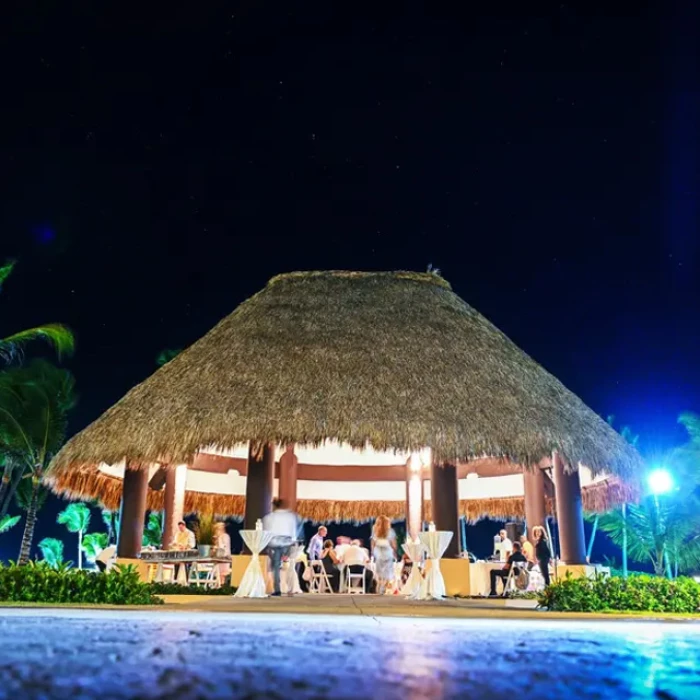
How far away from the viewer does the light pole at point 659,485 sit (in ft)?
49.2

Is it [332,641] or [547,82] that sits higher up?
[547,82]

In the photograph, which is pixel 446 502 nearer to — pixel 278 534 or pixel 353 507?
pixel 278 534

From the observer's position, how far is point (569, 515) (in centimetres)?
1019

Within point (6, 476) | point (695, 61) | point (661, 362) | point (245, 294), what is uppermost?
point (695, 61)

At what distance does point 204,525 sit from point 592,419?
5722 mm

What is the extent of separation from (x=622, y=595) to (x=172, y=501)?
7.50 meters

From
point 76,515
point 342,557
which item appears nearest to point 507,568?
point 342,557

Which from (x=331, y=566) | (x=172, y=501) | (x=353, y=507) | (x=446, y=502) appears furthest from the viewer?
(x=353, y=507)

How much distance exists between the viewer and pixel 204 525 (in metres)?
10.4

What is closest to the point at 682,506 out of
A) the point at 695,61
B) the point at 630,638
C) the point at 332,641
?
the point at 695,61

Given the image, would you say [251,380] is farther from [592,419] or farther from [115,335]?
[115,335]

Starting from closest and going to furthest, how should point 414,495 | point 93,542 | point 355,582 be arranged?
1. point 355,582
2. point 414,495
3. point 93,542

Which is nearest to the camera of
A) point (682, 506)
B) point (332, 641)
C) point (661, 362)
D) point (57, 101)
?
point (332, 641)

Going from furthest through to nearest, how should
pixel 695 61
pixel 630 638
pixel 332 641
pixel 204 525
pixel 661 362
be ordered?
pixel 661 362, pixel 695 61, pixel 204 525, pixel 630 638, pixel 332 641
